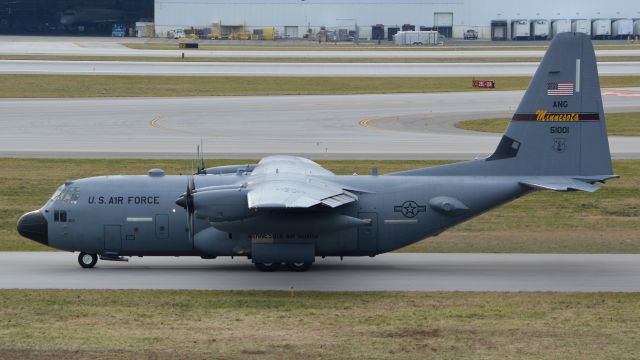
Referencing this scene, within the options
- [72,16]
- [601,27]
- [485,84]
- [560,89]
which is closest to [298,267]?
[560,89]

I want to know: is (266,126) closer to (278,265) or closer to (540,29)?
(278,265)

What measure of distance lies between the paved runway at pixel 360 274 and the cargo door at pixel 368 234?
0.76 metres

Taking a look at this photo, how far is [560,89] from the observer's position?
29594 mm

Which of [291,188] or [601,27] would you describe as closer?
[291,188]

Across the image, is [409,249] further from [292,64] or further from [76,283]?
[292,64]

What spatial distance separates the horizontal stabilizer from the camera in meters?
28.4

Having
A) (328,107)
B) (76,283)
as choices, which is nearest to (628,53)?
(328,107)

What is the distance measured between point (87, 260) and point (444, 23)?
146231 millimetres

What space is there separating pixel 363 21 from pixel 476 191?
5632 inches

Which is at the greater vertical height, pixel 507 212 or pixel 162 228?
pixel 162 228

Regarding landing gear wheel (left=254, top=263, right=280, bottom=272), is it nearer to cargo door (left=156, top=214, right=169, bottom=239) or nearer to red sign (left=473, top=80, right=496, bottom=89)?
cargo door (left=156, top=214, right=169, bottom=239)

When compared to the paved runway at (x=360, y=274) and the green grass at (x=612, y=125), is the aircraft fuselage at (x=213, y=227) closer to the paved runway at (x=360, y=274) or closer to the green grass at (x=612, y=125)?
the paved runway at (x=360, y=274)

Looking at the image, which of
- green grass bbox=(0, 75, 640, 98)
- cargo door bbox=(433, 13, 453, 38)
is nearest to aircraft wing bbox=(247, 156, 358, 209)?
green grass bbox=(0, 75, 640, 98)

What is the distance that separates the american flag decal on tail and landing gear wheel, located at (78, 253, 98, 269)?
14211 mm
